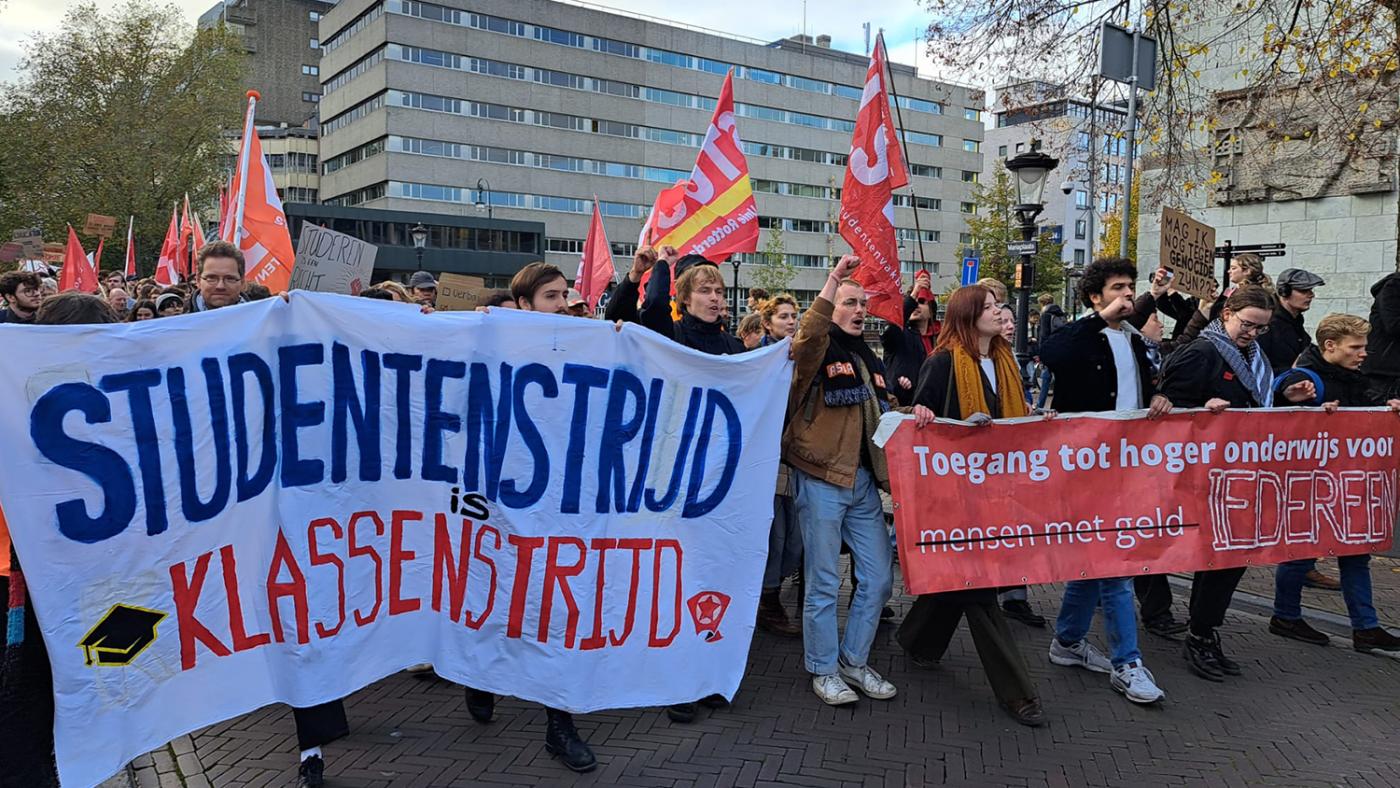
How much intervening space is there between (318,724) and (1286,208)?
57.4 feet

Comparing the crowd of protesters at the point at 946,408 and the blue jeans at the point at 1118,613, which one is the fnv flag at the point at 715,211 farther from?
the blue jeans at the point at 1118,613

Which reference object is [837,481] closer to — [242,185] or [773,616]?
[773,616]

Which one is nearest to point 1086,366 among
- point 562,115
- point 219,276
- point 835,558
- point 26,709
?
point 835,558

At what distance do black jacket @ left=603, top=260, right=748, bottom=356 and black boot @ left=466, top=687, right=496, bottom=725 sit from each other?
1.96 meters

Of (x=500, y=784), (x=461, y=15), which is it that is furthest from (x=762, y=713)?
(x=461, y=15)

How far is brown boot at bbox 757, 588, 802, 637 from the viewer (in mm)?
5863

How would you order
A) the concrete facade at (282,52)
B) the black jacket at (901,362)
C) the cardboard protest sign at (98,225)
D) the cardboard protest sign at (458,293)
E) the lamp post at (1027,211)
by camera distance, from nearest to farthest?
1. the black jacket at (901,362)
2. the cardboard protest sign at (458,293)
3. the lamp post at (1027,211)
4. the cardboard protest sign at (98,225)
5. the concrete facade at (282,52)

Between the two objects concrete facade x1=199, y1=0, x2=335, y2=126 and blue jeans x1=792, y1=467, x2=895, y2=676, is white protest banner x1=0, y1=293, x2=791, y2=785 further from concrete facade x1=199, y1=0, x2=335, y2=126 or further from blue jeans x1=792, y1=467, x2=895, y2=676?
concrete facade x1=199, y1=0, x2=335, y2=126

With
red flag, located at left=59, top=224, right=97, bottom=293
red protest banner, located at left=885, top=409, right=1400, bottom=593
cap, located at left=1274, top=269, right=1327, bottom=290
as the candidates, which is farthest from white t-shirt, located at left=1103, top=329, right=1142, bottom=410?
red flag, located at left=59, top=224, right=97, bottom=293

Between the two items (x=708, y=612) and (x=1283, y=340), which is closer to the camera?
(x=708, y=612)

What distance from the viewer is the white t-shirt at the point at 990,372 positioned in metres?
4.86

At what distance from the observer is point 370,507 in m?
3.75

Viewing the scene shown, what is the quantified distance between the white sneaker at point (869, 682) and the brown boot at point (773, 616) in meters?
0.98

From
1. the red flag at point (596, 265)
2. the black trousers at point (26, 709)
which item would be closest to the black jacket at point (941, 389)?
the black trousers at point (26, 709)
